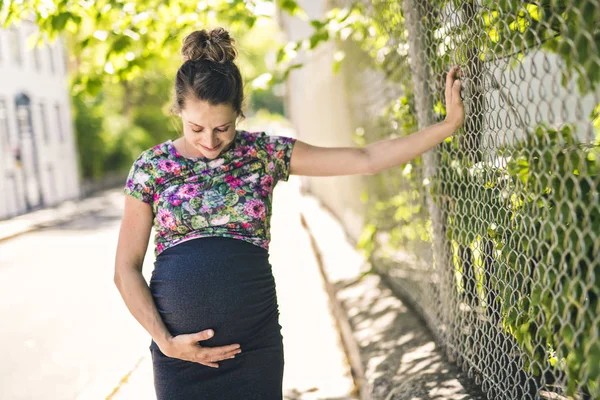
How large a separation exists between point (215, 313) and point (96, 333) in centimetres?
451

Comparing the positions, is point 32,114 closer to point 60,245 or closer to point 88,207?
point 88,207

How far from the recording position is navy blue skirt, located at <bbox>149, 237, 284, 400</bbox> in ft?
8.57

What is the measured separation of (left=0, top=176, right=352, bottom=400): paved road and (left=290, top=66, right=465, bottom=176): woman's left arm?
217cm

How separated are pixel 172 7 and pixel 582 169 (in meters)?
5.21

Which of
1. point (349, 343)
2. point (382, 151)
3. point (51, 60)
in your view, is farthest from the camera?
point (51, 60)

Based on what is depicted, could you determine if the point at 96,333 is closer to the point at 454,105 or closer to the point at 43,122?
the point at 454,105

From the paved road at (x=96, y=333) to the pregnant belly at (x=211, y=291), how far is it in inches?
79.6

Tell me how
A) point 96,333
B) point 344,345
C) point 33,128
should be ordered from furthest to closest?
point 33,128 < point 96,333 < point 344,345

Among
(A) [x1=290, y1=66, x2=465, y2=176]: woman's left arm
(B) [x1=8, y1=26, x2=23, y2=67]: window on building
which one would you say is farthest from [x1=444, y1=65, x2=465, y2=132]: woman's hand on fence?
(B) [x1=8, y1=26, x2=23, y2=67]: window on building

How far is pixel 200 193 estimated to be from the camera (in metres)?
2.63

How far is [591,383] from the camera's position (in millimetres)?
1930

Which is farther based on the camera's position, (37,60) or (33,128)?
(37,60)

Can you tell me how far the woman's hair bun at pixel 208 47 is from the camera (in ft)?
8.74

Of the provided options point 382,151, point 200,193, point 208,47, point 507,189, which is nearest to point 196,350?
point 200,193
